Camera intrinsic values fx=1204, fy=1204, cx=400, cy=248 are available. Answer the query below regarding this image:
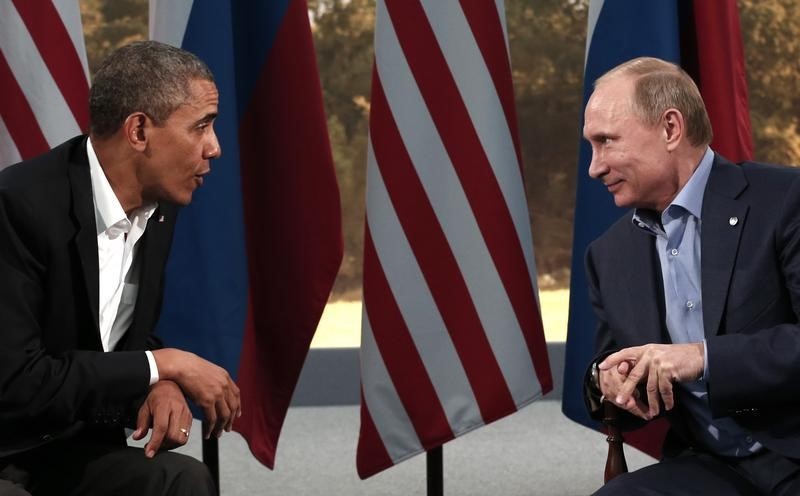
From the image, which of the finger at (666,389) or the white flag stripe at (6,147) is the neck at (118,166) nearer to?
the white flag stripe at (6,147)

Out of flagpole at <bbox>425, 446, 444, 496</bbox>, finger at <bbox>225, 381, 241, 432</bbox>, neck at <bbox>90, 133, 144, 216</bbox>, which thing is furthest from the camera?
flagpole at <bbox>425, 446, 444, 496</bbox>

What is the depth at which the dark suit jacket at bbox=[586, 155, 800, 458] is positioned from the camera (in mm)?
2086

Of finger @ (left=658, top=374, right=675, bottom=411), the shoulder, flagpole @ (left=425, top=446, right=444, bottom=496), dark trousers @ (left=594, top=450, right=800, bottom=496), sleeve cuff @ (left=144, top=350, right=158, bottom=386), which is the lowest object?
flagpole @ (left=425, top=446, right=444, bottom=496)

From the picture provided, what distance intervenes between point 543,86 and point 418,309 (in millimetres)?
3634

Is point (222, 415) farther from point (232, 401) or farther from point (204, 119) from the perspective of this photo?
point (204, 119)

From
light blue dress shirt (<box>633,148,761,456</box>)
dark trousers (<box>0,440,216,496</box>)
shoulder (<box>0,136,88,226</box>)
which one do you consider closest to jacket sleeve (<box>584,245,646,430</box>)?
light blue dress shirt (<box>633,148,761,456</box>)

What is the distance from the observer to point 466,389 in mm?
3064

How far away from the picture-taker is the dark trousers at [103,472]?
2.19 meters

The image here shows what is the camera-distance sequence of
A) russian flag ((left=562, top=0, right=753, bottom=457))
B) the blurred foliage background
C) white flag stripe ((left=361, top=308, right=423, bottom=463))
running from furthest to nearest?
the blurred foliage background < white flag stripe ((left=361, top=308, right=423, bottom=463)) < russian flag ((left=562, top=0, right=753, bottom=457))

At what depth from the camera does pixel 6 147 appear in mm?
2988

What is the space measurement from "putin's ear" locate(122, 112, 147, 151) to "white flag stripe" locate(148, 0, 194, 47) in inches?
30.3

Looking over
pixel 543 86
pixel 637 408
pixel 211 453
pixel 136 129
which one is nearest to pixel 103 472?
pixel 136 129

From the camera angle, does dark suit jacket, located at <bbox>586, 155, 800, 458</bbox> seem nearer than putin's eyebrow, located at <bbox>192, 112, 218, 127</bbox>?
Yes

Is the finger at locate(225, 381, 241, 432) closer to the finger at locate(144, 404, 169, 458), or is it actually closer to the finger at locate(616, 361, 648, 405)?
the finger at locate(144, 404, 169, 458)
